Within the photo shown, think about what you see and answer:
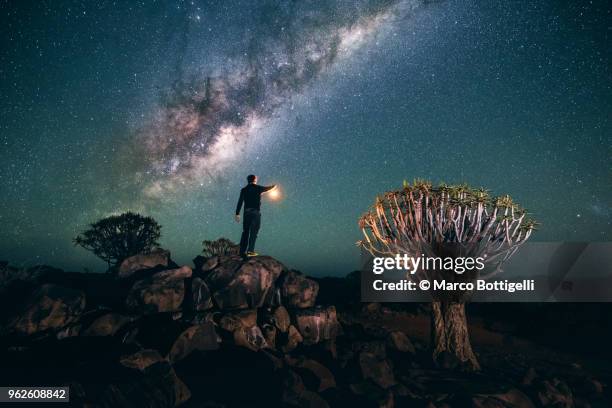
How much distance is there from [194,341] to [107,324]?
2.04m

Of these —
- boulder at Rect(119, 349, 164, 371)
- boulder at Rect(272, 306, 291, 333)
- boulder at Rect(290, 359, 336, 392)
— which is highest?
boulder at Rect(272, 306, 291, 333)

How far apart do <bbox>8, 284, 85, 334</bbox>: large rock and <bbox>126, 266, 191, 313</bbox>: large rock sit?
1046 millimetres

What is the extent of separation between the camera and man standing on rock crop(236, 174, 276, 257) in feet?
30.1

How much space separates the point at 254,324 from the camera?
7336 millimetres

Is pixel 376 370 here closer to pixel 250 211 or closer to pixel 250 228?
pixel 250 228

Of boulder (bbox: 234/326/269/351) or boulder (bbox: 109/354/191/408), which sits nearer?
boulder (bbox: 109/354/191/408)

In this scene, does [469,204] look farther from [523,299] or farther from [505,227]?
[523,299]

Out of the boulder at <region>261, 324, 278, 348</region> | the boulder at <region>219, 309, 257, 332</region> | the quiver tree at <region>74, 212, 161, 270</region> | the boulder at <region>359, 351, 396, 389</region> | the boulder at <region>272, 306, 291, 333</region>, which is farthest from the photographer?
the quiver tree at <region>74, 212, 161, 270</region>

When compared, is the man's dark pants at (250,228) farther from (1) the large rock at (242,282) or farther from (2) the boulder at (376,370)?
(2) the boulder at (376,370)

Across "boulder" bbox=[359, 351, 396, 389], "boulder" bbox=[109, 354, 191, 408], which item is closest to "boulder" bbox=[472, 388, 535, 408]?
"boulder" bbox=[359, 351, 396, 389]

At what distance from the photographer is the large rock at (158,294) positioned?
7461mm

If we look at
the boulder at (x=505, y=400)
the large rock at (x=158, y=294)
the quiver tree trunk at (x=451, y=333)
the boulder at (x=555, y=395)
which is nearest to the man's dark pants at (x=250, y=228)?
the large rock at (x=158, y=294)

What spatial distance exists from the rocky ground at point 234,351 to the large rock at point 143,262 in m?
0.04

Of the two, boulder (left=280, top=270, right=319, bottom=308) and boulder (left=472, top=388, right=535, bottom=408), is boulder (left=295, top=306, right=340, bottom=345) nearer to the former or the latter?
boulder (left=280, top=270, right=319, bottom=308)
